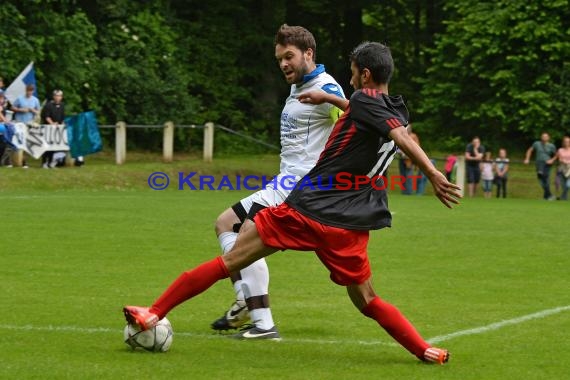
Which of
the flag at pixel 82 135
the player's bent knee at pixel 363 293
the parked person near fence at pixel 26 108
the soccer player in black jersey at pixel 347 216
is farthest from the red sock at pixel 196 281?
the flag at pixel 82 135

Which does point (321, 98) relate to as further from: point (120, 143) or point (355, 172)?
point (120, 143)

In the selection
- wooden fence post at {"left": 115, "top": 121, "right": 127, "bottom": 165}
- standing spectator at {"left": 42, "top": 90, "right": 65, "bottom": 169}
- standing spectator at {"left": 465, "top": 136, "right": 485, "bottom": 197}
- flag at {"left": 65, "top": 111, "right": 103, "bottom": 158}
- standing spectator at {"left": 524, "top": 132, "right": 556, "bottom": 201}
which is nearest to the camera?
standing spectator at {"left": 42, "top": 90, "right": 65, "bottom": 169}

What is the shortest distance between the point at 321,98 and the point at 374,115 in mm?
852

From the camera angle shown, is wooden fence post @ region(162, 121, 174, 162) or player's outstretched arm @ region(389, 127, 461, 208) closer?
player's outstretched arm @ region(389, 127, 461, 208)

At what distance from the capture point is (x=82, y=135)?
30.4 m

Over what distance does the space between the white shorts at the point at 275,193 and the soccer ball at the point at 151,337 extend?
4.12 ft

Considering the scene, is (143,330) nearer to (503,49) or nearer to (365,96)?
(365,96)

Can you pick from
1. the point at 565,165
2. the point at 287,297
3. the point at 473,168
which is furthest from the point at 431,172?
the point at 473,168

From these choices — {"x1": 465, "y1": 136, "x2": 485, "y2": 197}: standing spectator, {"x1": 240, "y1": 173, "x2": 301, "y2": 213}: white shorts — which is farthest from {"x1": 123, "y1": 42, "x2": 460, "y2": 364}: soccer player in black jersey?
{"x1": 465, "y1": 136, "x2": 485, "y2": 197}: standing spectator

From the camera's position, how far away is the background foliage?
35469mm

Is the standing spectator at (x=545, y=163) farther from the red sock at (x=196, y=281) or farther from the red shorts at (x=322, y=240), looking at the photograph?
the red sock at (x=196, y=281)

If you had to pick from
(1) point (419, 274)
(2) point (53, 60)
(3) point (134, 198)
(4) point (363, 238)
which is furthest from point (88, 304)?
(2) point (53, 60)

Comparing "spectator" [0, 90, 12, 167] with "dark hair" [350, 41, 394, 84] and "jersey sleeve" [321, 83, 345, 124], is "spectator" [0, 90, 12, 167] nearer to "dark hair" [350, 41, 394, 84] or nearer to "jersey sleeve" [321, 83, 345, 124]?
"jersey sleeve" [321, 83, 345, 124]

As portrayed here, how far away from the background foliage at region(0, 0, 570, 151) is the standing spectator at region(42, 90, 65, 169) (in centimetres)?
372
